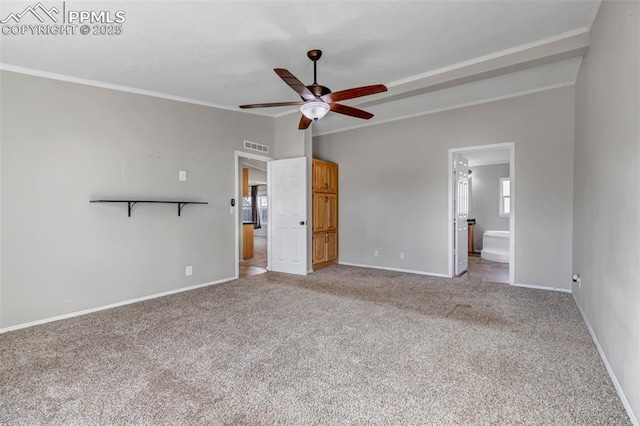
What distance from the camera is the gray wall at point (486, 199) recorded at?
7684 millimetres

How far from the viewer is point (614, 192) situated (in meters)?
2.00

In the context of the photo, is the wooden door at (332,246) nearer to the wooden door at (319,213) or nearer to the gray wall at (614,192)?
the wooden door at (319,213)

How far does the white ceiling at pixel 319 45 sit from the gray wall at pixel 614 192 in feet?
1.64

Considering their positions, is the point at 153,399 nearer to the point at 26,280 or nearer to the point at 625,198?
the point at 26,280

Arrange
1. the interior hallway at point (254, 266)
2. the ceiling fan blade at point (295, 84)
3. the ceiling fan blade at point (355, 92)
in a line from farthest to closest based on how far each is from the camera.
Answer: the interior hallway at point (254, 266), the ceiling fan blade at point (355, 92), the ceiling fan blade at point (295, 84)

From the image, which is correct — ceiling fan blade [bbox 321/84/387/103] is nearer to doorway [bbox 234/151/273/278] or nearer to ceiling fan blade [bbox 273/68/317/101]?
ceiling fan blade [bbox 273/68/317/101]

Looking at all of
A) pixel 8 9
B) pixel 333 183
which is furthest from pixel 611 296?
pixel 8 9

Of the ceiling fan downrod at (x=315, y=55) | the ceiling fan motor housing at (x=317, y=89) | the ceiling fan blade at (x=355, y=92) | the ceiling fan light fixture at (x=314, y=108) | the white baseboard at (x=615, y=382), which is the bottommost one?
the white baseboard at (x=615, y=382)

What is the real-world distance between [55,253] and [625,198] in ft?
15.9

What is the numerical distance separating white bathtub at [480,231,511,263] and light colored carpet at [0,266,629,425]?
3.00 m

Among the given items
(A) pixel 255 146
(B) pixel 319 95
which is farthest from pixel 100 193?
(B) pixel 319 95

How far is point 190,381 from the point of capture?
194cm

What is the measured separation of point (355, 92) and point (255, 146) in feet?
9.14

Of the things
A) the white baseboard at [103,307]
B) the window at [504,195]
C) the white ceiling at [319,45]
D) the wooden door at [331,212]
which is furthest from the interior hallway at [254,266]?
the window at [504,195]
